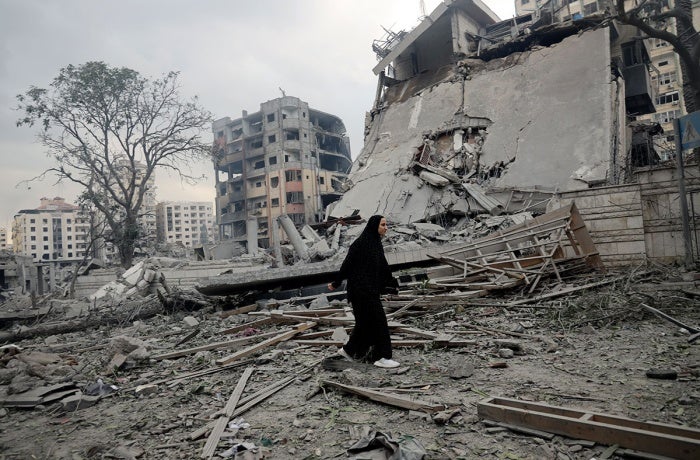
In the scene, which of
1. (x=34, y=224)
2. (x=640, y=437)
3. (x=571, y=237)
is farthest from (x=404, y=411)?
(x=34, y=224)

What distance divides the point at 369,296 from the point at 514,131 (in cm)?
1293

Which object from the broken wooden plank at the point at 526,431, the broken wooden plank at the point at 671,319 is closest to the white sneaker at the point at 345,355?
the broken wooden plank at the point at 526,431

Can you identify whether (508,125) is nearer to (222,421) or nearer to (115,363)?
(115,363)

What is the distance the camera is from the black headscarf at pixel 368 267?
472 centimetres

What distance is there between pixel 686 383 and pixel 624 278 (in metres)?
4.38

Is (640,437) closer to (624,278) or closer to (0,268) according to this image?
(624,278)

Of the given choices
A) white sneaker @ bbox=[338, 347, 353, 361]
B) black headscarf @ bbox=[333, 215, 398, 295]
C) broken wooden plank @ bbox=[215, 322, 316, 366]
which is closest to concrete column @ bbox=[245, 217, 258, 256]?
broken wooden plank @ bbox=[215, 322, 316, 366]

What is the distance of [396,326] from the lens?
579cm

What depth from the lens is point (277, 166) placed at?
45.1 meters

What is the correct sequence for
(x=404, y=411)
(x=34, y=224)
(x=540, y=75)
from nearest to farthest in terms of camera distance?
(x=404, y=411) < (x=540, y=75) < (x=34, y=224)

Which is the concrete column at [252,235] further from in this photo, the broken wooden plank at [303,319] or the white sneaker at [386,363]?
the white sneaker at [386,363]

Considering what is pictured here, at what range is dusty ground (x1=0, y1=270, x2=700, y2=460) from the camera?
115 inches

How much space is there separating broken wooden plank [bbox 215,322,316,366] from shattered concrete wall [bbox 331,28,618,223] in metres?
9.41

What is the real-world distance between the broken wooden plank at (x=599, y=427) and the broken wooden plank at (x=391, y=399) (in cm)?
37
